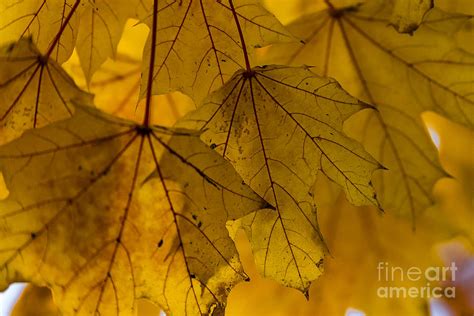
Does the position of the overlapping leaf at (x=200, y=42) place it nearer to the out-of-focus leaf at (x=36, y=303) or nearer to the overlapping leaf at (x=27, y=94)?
the overlapping leaf at (x=27, y=94)

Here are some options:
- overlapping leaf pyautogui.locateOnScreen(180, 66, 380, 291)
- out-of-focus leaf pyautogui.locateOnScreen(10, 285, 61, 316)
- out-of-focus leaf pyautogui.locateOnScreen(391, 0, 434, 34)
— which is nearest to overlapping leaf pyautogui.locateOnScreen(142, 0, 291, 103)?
overlapping leaf pyautogui.locateOnScreen(180, 66, 380, 291)

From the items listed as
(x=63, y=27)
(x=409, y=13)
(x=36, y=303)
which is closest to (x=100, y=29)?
(x=63, y=27)

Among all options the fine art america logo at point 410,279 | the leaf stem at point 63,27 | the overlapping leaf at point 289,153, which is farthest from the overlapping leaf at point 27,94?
the fine art america logo at point 410,279

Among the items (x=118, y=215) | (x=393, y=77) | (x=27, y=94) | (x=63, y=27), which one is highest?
(x=393, y=77)

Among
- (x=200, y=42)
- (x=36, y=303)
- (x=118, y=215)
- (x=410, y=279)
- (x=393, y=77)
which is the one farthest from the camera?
(x=410, y=279)

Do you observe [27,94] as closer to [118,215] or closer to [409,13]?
[118,215]

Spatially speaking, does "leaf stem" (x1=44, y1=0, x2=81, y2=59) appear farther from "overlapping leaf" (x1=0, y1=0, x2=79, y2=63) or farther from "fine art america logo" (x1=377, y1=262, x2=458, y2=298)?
"fine art america logo" (x1=377, y1=262, x2=458, y2=298)

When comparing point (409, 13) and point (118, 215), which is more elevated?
point (409, 13)
